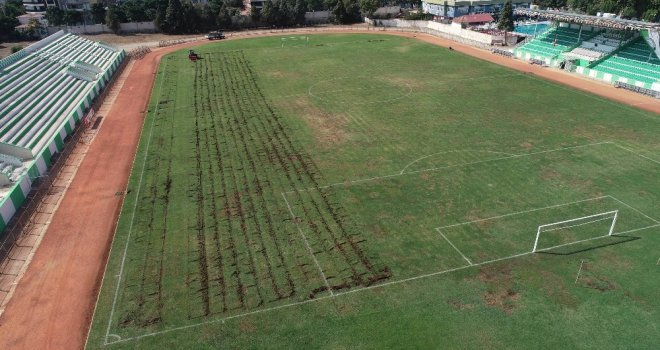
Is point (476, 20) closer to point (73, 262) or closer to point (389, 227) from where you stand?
point (389, 227)

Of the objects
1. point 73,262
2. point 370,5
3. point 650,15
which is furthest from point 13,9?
point 650,15

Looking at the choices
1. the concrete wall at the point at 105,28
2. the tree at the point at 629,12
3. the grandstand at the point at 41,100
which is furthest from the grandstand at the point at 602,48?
the concrete wall at the point at 105,28

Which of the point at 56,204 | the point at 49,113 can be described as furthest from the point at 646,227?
the point at 49,113

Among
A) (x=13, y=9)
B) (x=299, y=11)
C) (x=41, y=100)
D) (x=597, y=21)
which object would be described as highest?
(x=13, y=9)

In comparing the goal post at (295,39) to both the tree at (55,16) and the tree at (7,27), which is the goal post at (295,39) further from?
the tree at (7,27)

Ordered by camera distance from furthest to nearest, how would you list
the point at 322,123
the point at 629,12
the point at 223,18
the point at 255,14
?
the point at 255,14, the point at 223,18, the point at 629,12, the point at 322,123

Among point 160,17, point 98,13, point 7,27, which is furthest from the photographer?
point 98,13
